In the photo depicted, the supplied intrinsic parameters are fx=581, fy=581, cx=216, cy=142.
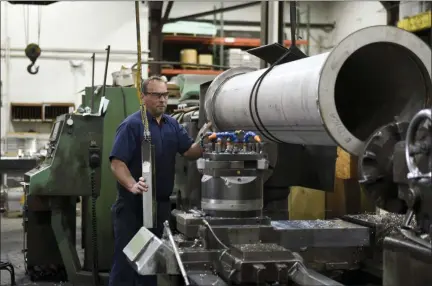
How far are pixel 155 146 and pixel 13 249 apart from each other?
2.73m

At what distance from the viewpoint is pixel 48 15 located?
24.3 ft

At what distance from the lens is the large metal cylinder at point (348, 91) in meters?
1.45

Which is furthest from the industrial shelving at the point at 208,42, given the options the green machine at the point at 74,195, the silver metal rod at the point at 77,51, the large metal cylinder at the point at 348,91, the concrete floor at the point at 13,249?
the large metal cylinder at the point at 348,91

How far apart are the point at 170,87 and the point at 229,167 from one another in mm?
3626

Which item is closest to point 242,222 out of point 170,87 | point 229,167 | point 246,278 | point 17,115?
point 229,167

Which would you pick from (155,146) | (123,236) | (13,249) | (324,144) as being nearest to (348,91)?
(324,144)

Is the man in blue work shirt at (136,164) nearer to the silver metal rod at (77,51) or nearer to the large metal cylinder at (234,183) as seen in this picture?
the large metal cylinder at (234,183)

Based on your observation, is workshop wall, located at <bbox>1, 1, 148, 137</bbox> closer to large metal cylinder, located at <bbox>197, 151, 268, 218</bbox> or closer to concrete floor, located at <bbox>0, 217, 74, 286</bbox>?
concrete floor, located at <bbox>0, 217, 74, 286</bbox>

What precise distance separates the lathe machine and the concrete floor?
2032 millimetres

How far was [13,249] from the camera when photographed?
460 centimetres

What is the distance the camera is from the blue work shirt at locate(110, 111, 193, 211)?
92.7 inches

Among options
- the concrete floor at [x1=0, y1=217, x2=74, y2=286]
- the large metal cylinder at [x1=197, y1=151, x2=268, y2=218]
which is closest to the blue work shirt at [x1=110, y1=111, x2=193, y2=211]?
the large metal cylinder at [x1=197, y1=151, x2=268, y2=218]

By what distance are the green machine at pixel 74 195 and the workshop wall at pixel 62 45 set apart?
402 cm

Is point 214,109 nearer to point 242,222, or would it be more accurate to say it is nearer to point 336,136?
point 242,222
